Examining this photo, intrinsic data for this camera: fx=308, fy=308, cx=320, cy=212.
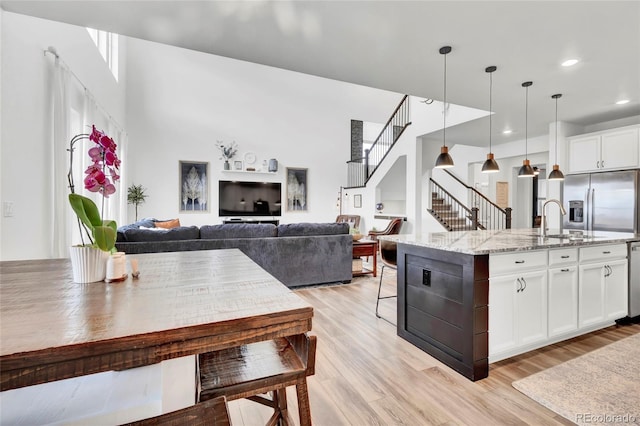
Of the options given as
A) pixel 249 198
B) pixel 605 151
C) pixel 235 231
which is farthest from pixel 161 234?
pixel 605 151

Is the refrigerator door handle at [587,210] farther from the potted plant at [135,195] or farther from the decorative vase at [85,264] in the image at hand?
the potted plant at [135,195]

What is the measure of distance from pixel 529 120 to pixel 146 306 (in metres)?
6.06

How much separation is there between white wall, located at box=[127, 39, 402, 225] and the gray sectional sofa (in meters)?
3.70

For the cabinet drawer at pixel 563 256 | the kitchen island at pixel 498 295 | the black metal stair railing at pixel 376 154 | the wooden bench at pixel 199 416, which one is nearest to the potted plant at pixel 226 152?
the black metal stair railing at pixel 376 154

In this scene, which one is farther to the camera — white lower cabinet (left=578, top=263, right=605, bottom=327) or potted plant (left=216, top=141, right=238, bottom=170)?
potted plant (left=216, top=141, right=238, bottom=170)

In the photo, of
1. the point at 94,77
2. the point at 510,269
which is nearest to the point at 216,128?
the point at 94,77

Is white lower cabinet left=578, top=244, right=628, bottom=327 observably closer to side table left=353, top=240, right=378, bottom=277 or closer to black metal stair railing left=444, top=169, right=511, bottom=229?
side table left=353, top=240, right=378, bottom=277

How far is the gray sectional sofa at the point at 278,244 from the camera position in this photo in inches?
140

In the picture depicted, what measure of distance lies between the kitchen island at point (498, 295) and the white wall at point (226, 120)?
632 centimetres

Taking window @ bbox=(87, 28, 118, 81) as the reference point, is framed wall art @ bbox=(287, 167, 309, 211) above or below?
below

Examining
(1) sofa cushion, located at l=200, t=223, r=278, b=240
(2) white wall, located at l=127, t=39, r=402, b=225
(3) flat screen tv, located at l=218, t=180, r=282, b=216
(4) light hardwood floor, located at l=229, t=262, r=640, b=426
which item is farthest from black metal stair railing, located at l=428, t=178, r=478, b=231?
(1) sofa cushion, located at l=200, t=223, r=278, b=240

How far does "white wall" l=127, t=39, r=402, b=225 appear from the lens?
737 centimetres

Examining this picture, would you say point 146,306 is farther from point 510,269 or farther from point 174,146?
point 174,146

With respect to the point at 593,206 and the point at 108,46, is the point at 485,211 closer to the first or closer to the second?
the point at 593,206
